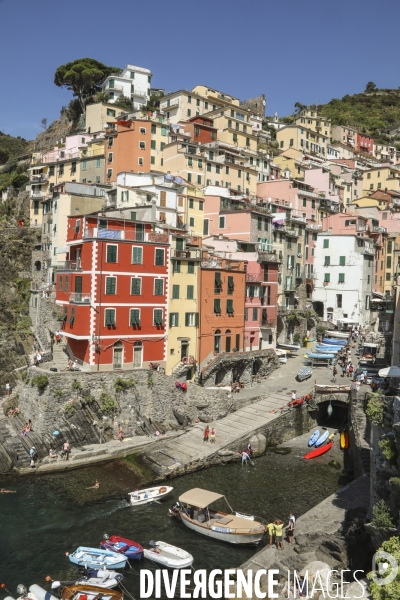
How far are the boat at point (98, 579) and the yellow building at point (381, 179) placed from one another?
103 metres

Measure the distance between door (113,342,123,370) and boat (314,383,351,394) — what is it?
1767 centimetres

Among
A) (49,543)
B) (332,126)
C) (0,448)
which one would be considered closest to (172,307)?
(0,448)

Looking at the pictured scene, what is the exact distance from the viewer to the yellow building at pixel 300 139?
111m

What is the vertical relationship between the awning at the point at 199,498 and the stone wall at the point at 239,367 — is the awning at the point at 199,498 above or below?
below

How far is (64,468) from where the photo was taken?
115 feet

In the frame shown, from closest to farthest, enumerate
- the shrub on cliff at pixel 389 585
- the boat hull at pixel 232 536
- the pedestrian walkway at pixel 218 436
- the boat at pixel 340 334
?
the shrub on cliff at pixel 389 585 < the boat hull at pixel 232 536 < the pedestrian walkway at pixel 218 436 < the boat at pixel 340 334

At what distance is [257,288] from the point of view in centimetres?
5478

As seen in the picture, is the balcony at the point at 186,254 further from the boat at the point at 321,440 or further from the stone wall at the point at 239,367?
the boat at the point at 321,440

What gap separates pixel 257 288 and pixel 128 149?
31.7 m

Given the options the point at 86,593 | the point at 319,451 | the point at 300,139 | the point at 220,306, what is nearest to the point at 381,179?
the point at 300,139

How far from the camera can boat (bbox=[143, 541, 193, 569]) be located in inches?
968

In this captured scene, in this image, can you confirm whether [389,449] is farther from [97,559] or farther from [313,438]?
[313,438]

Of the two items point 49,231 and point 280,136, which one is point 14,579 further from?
point 280,136

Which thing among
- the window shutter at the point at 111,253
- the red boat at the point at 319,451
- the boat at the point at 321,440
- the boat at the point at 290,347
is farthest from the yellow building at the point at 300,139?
the red boat at the point at 319,451
